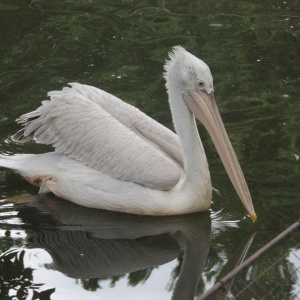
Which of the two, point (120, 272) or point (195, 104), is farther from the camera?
point (195, 104)

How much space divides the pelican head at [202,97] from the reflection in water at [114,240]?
0.34 metres

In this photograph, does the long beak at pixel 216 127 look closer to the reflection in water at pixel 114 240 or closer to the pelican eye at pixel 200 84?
the pelican eye at pixel 200 84

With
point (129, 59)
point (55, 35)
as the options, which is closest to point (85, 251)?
point (129, 59)

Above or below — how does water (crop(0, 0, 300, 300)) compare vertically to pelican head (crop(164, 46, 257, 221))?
below

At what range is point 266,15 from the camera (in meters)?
8.46

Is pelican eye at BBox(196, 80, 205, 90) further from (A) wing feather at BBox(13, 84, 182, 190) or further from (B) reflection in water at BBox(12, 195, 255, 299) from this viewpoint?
(B) reflection in water at BBox(12, 195, 255, 299)

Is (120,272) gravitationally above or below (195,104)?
below

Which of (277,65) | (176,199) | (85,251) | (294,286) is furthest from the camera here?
(277,65)

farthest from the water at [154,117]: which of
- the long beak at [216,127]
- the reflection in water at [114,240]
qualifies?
the long beak at [216,127]

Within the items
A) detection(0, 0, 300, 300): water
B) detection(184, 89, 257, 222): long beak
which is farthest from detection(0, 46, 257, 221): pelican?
detection(0, 0, 300, 300): water

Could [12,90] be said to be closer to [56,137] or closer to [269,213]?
[56,137]

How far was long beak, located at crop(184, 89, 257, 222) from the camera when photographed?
16.8ft

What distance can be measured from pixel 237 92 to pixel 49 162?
1.79 metres

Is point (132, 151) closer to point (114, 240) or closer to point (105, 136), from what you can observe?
point (105, 136)
